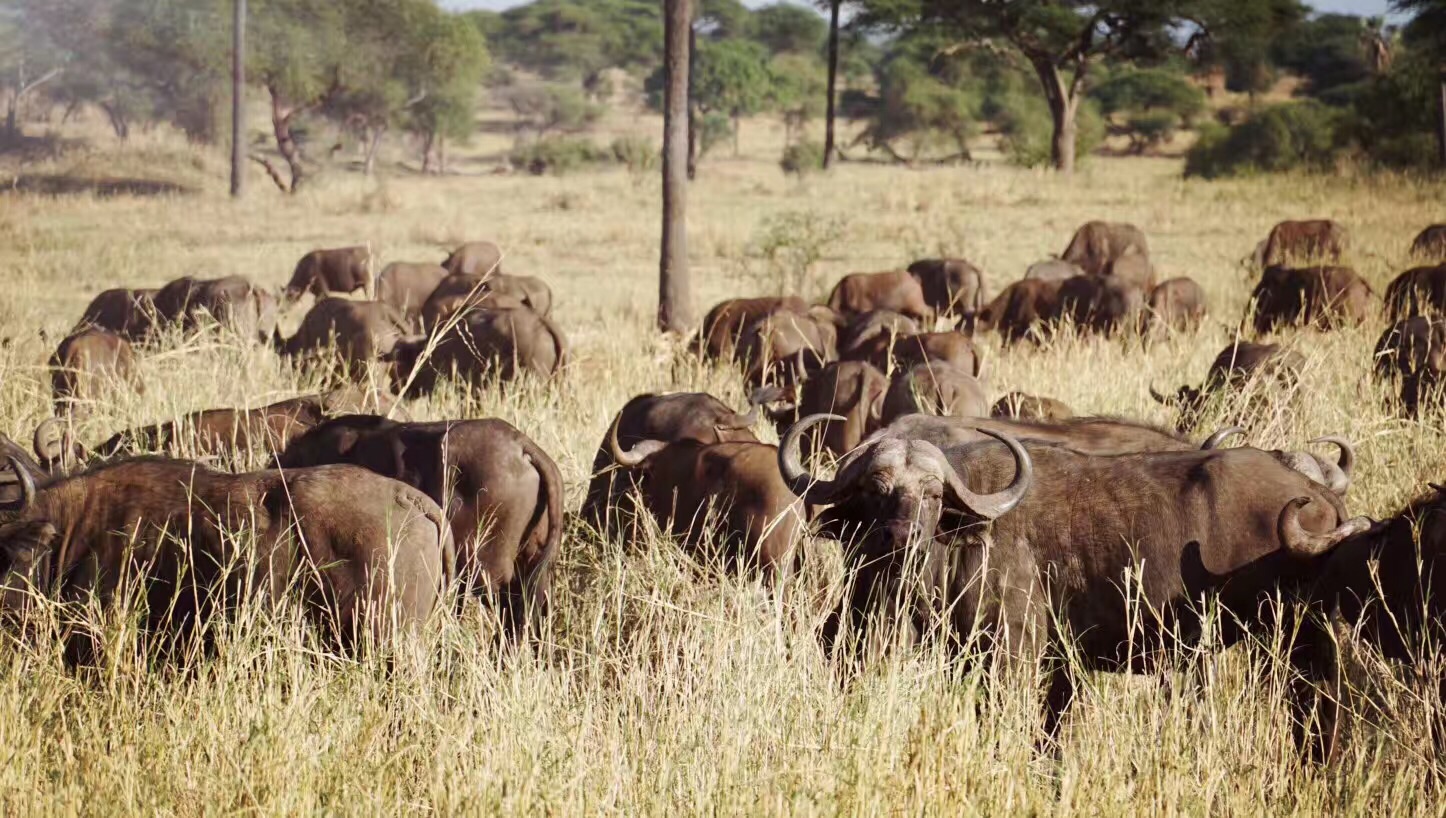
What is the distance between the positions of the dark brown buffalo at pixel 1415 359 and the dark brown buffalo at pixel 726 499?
13.7 ft

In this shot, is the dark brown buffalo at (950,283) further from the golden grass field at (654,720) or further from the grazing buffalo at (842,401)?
the grazing buffalo at (842,401)

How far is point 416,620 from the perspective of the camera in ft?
15.5

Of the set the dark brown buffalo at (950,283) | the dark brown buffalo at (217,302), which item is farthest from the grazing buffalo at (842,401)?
the dark brown buffalo at (950,283)

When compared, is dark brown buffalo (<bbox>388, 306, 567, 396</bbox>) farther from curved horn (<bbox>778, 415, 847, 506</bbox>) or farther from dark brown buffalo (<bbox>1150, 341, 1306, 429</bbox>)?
curved horn (<bbox>778, 415, 847, 506</bbox>)

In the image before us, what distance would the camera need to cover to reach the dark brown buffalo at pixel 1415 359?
8266 millimetres

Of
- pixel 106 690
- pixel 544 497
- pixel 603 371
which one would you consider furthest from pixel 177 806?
pixel 603 371

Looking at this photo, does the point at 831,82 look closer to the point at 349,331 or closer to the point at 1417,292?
the point at 1417,292

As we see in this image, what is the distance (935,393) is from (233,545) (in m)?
3.80

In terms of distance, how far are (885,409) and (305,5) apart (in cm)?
3430

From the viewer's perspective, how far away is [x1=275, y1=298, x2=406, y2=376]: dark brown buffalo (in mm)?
10164

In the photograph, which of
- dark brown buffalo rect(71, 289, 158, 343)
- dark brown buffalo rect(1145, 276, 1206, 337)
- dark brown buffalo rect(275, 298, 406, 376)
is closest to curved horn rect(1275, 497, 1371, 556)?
dark brown buffalo rect(275, 298, 406, 376)

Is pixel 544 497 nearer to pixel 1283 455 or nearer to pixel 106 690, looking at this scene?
pixel 106 690

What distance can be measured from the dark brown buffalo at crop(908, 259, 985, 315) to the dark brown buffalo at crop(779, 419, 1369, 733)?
8785 millimetres

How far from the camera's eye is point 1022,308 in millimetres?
12570
